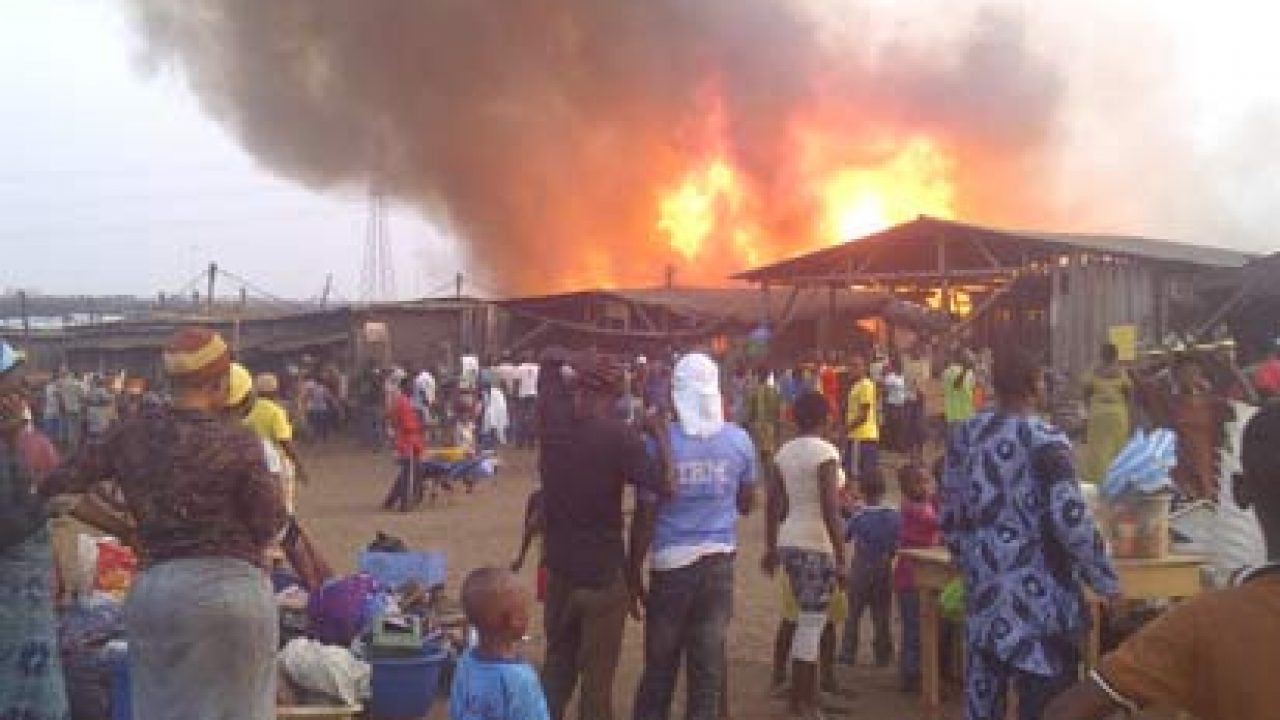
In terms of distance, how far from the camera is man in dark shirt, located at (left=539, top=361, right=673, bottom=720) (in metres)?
5.85

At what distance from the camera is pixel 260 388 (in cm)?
1062

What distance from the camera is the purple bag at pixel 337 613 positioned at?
269 inches

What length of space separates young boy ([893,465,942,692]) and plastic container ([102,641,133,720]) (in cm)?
378

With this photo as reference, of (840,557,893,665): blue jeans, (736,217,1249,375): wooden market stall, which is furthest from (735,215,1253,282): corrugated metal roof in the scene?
(840,557,893,665): blue jeans

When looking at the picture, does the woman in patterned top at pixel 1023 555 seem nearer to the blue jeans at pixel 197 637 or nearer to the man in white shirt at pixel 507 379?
the blue jeans at pixel 197 637

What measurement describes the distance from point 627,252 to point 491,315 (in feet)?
25.4

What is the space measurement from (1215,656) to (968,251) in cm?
2164

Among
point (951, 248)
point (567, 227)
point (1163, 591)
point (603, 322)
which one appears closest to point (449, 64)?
point (567, 227)

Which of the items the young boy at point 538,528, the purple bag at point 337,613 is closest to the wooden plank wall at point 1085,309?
the young boy at point 538,528

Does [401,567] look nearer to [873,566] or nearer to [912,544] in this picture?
[873,566]

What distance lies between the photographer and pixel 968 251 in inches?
930

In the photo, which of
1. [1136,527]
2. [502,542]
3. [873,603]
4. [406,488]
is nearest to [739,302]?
[406,488]

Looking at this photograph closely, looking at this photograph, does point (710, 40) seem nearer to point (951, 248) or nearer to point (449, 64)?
point (449, 64)

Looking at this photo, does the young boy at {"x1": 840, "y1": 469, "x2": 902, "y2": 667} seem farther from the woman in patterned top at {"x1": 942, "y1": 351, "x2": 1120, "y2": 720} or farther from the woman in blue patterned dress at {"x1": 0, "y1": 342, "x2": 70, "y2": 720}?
the woman in blue patterned dress at {"x1": 0, "y1": 342, "x2": 70, "y2": 720}
